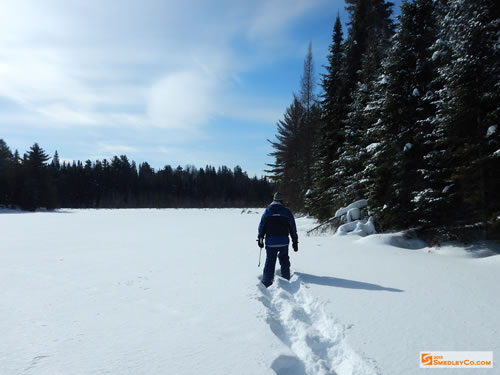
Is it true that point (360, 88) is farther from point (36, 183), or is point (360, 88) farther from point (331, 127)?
point (36, 183)

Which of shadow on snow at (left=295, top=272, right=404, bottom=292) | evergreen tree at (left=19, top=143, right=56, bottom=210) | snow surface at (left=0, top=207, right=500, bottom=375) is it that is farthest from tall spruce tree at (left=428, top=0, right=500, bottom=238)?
evergreen tree at (left=19, top=143, right=56, bottom=210)

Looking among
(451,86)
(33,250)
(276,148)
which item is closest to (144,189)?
(276,148)

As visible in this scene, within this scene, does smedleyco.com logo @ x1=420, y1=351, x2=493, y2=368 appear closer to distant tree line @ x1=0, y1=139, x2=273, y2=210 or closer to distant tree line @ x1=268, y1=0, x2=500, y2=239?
distant tree line @ x1=268, y1=0, x2=500, y2=239

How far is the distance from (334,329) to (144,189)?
91.4 m

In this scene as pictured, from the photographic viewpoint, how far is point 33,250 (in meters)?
10.6

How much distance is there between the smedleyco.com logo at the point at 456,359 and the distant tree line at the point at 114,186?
179ft

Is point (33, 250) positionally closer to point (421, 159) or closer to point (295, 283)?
point (295, 283)

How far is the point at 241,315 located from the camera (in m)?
4.48

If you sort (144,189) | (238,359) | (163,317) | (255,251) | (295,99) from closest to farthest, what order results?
1. (238,359)
2. (163,317)
3. (255,251)
4. (295,99)
5. (144,189)

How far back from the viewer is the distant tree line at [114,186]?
50.6 metres

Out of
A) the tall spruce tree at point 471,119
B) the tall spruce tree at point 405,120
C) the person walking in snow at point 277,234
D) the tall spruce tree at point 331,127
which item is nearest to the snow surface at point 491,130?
the tall spruce tree at point 471,119

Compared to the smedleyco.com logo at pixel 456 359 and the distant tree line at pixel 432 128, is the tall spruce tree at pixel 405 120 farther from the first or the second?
the smedleyco.com logo at pixel 456 359

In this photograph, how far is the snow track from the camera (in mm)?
3133

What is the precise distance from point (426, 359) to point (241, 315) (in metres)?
2.43
